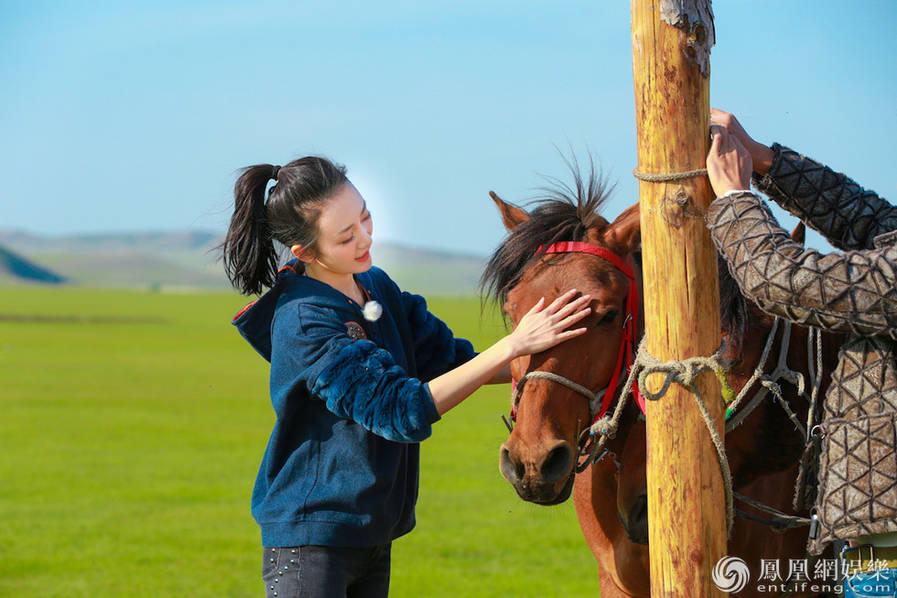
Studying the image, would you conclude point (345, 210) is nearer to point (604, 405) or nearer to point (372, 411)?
point (372, 411)

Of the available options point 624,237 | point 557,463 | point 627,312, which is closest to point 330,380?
point 557,463

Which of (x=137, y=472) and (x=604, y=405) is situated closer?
A: (x=604, y=405)

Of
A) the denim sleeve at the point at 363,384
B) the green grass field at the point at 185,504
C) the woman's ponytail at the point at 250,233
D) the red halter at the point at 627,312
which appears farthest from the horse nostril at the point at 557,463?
the woman's ponytail at the point at 250,233

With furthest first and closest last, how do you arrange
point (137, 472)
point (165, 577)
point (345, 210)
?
point (137, 472) → point (165, 577) → point (345, 210)

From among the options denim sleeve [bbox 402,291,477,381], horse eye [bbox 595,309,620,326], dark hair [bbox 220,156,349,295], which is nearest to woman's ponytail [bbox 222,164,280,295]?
dark hair [bbox 220,156,349,295]

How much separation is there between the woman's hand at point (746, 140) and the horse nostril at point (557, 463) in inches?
44.9

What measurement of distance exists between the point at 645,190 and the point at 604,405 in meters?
0.80

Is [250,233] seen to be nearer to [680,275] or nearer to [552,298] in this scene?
[552,298]

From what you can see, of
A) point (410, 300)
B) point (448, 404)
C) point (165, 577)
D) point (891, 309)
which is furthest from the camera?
point (165, 577)

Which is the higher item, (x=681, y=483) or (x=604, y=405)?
(x=604, y=405)

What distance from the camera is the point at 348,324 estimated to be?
3.32 metres

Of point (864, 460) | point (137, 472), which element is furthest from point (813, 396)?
point (137, 472)

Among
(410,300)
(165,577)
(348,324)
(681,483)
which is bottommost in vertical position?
(165,577)

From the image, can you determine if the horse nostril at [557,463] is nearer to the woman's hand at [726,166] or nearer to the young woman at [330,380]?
the young woman at [330,380]
